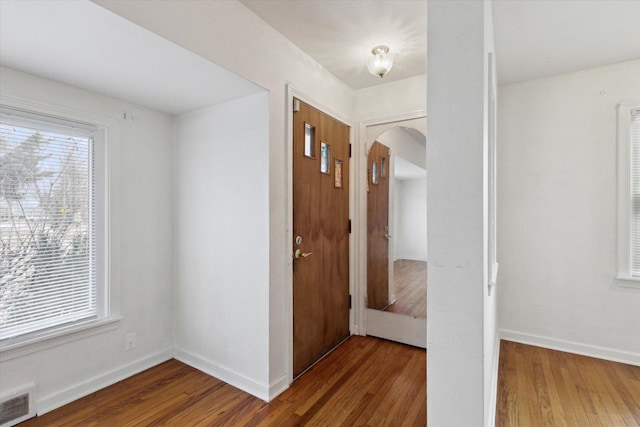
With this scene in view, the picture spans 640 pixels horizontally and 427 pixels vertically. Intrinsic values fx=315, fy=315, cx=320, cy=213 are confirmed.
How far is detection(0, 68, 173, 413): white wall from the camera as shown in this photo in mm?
1967

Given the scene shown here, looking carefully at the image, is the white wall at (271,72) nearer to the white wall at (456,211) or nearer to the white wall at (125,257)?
the white wall at (125,257)

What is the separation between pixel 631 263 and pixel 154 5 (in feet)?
12.4

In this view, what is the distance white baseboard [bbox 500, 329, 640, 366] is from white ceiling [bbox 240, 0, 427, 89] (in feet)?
8.68

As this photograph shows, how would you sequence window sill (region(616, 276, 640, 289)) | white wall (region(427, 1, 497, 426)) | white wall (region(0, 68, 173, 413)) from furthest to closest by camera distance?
1. window sill (region(616, 276, 640, 289))
2. white wall (region(0, 68, 173, 413))
3. white wall (region(427, 1, 497, 426))

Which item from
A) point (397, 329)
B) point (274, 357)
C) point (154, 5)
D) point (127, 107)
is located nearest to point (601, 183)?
point (397, 329)

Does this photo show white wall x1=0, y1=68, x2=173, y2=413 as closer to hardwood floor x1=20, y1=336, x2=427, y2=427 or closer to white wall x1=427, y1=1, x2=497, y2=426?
hardwood floor x1=20, y1=336, x2=427, y2=427

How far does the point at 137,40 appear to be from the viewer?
1539mm

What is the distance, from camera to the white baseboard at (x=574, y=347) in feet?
8.53

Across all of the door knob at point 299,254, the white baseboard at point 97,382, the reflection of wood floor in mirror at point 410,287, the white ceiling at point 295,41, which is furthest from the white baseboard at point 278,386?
the white ceiling at point 295,41

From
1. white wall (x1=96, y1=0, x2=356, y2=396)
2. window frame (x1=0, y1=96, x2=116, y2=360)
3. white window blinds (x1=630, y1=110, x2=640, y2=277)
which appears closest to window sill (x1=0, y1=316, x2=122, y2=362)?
window frame (x1=0, y1=96, x2=116, y2=360)

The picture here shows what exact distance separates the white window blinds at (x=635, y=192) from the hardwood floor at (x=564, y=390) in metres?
0.86

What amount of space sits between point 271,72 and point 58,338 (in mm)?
2236

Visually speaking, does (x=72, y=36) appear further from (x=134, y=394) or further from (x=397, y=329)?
(x=397, y=329)

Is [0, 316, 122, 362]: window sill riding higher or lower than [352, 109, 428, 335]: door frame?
lower
